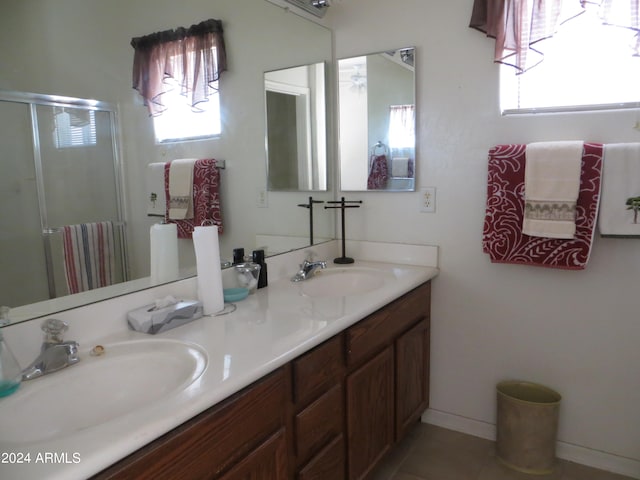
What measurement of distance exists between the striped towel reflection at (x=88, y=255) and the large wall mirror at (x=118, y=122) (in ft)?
0.10

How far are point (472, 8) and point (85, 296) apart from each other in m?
1.86

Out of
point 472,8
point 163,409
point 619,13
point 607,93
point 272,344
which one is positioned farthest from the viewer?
point 472,8

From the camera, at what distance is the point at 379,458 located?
5.85 ft

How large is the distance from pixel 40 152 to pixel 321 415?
1.07 m

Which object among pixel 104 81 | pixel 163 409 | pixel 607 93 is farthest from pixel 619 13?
pixel 163 409

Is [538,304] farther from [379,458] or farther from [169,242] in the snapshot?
[169,242]

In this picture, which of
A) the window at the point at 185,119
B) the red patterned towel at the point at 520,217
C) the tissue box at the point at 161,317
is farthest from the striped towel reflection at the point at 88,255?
the red patterned towel at the point at 520,217

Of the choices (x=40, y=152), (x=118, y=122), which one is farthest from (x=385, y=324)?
(x=40, y=152)

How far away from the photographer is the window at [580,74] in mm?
1782

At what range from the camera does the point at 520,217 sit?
1.91m

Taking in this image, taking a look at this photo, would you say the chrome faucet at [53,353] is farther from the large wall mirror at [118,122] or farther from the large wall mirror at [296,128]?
the large wall mirror at [296,128]

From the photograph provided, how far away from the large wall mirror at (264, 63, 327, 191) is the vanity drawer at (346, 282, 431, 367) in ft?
2.54

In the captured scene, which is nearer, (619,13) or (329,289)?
(619,13)

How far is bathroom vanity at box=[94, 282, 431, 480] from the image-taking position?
37.1 inches
